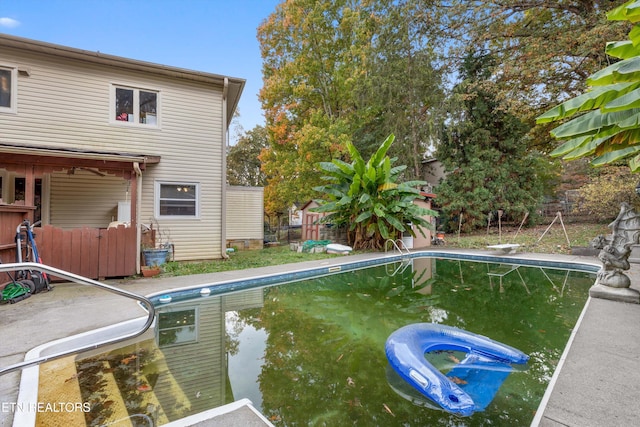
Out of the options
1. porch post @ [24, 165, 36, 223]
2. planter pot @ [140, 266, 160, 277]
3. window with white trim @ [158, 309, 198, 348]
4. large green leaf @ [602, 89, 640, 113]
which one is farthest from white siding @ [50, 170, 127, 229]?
large green leaf @ [602, 89, 640, 113]

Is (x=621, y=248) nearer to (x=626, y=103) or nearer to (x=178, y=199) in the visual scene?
(x=626, y=103)

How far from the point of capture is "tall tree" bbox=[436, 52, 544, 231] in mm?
15391

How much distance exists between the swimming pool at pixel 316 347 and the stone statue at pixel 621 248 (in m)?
0.71

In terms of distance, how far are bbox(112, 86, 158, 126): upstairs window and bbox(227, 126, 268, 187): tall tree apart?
44.5ft

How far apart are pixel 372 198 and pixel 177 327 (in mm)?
7821

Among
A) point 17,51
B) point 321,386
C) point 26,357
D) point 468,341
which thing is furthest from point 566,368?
point 17,51

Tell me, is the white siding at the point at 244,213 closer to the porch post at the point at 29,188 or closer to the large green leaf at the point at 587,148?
the porch post at the point at 29,188

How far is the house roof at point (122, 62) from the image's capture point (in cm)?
713

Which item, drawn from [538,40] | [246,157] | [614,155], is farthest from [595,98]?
[246,157]

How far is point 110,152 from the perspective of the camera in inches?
268

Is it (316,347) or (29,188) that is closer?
(316,347)

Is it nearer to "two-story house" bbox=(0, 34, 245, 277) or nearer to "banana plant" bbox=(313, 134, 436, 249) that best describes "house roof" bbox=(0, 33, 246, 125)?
"two-story house" bbox=(0, 34, 245, 277)

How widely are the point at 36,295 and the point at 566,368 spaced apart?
726 cm

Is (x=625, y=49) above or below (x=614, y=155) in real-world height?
above
